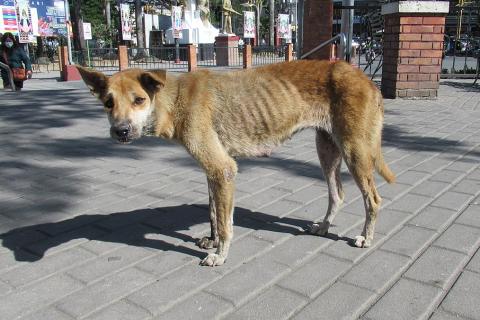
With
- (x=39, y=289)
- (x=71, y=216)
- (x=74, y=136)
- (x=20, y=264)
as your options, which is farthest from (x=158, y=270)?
(x=74, y=136)

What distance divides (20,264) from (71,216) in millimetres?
964

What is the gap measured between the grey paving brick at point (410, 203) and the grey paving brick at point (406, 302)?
4.59 ft

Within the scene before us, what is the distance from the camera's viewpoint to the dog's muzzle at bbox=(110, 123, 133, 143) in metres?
2.97

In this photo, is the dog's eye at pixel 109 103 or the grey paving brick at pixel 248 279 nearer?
the grey paving brick at pixel 248 279

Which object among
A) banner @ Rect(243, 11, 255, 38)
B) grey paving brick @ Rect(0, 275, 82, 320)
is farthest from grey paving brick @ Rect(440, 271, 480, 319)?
banner @ Rect(243, 11, 255, 38)

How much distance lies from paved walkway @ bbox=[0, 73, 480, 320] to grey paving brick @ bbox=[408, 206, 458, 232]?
1 centimetres

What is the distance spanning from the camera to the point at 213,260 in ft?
10.9

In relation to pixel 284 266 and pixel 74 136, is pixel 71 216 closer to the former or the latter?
pixel 284 266

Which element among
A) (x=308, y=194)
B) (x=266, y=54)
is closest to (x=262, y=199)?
(x=308, y=194)

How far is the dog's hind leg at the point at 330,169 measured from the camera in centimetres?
391

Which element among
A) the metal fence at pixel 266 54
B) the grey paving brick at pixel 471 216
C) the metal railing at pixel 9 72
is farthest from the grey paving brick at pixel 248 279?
the metal fence at pixel 266 54

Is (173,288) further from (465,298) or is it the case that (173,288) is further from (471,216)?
(471,216)

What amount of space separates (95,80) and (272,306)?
190cm

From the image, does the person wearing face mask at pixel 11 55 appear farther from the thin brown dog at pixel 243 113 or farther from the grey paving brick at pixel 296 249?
the grey paving brick at pixel 296 249
